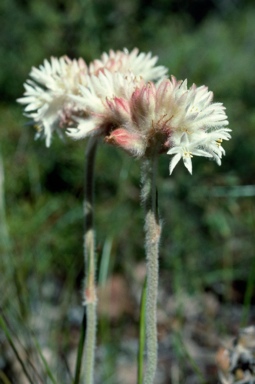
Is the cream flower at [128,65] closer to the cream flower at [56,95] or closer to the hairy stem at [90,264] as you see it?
the cream flower at [56,95]

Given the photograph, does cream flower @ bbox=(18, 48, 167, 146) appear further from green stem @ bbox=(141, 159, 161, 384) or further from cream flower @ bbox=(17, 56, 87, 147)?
green stem @ bbox=(141, 159, 161, 384)

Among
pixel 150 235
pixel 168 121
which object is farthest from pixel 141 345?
pixel 168 121

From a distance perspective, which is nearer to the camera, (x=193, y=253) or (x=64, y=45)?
(x=193, y=253)

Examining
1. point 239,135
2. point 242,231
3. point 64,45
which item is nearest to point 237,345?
point 242,231

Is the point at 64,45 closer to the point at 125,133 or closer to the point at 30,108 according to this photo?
the point at 30,108

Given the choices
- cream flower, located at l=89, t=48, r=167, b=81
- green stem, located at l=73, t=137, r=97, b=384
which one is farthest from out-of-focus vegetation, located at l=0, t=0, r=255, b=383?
cream flower, located at l=89, t=48, r=167, b=81

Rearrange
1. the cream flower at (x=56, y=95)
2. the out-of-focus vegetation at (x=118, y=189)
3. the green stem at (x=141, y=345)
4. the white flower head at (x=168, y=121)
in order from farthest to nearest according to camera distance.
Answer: the out-of-focus vegetation at (x=118, y=189) < the cream flower at (x=56, y=95) < the green stem at (x=141, y=345) < the white flower head at (x=168, y=121)

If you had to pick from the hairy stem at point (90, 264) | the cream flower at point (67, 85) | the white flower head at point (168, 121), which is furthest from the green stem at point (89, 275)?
the white flower head at point (168, 121)
